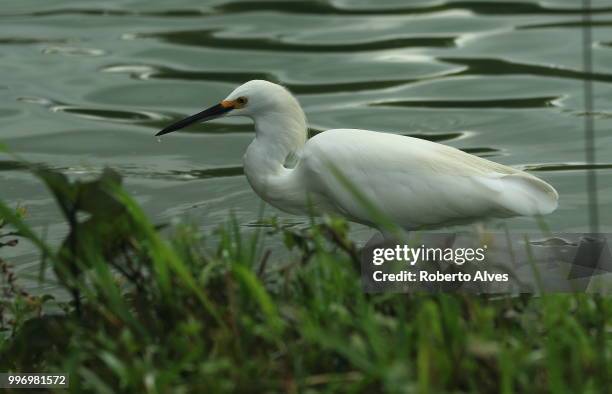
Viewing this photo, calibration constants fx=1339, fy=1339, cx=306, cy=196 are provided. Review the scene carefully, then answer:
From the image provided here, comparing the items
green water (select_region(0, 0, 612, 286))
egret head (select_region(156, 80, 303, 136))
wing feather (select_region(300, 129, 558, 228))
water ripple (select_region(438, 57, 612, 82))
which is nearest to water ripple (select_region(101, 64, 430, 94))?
green water (select_region(0, 0, 612, 286))

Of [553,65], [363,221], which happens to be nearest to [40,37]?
[553,65]

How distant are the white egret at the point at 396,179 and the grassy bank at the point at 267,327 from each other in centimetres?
178

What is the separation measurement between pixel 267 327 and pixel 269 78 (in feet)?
26.0

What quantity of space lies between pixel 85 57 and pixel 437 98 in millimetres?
3550

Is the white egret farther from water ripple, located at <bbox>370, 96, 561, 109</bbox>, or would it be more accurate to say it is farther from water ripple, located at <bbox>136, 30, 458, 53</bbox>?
water ripple, located at <bbox>136, 30, 458, 53</bbox>

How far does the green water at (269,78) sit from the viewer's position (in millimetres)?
9555

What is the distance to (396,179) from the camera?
6672 mm

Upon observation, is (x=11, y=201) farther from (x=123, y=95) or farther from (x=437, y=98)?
(x=437, y=98)

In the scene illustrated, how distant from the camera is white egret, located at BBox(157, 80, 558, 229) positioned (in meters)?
6.57

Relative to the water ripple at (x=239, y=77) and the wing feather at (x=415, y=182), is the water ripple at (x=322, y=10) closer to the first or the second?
the water ripple at (x=239, y=77)

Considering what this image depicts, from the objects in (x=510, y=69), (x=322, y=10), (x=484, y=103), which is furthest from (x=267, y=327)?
(x=322, y=10)

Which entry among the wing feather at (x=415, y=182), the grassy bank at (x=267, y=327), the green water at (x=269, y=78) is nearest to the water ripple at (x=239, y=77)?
the green water at (x=269, y=78)

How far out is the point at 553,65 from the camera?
12273 mm

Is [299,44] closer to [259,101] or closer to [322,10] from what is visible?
[322,10]
